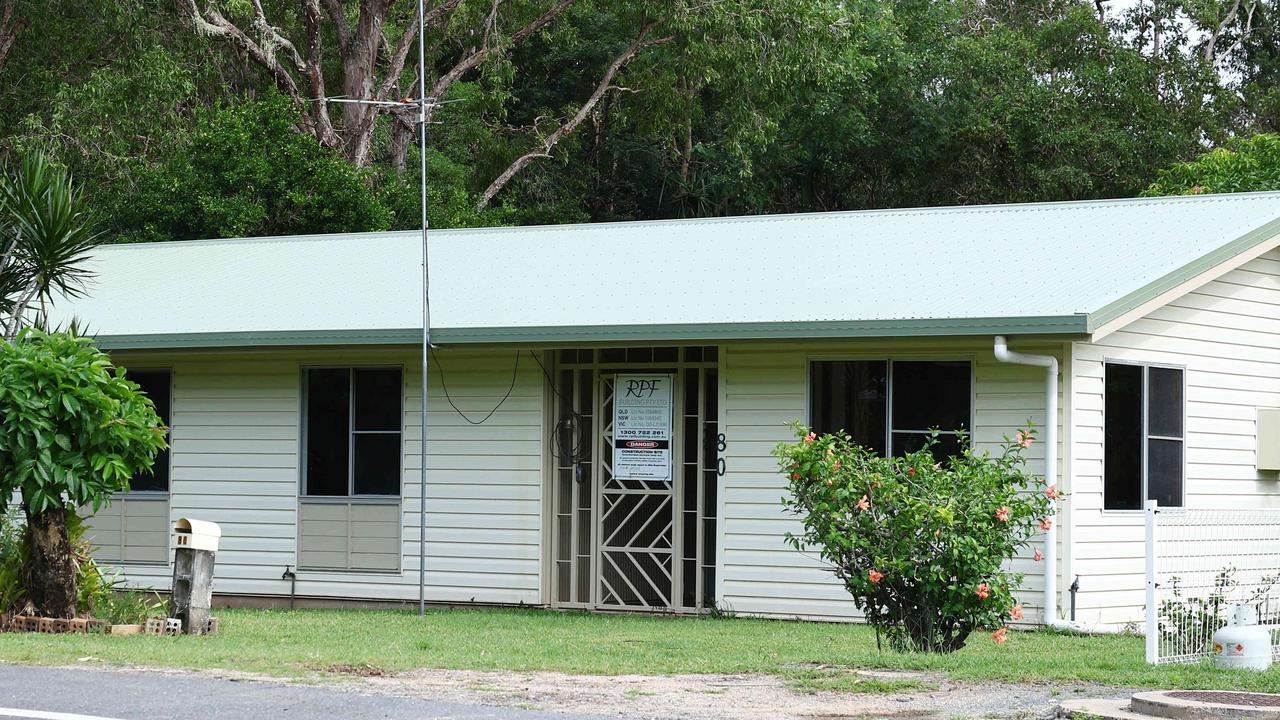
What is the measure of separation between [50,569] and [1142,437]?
9.06 m

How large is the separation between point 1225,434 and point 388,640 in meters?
8.06

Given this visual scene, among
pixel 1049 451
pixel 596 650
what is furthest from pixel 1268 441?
pixel 596 650

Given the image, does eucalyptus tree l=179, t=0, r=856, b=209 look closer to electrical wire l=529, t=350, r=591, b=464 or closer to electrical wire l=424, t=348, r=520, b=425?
electrical wire l=424, t=348, r=520, b=425

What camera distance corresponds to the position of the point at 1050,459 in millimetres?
14148

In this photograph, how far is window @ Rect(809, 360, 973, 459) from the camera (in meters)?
14.8

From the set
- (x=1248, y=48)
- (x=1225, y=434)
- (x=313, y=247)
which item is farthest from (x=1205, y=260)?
(x=1248, y=48)

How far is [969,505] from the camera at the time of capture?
10.9 m

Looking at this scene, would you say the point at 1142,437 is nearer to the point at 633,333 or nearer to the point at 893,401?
the point at 893,401

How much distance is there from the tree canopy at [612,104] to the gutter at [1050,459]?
17.2m

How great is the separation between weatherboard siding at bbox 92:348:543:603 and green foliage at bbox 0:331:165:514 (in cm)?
440

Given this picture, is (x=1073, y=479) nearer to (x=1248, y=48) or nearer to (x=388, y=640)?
(x=388, y=640)

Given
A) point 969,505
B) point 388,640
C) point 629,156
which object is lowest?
point 388,640

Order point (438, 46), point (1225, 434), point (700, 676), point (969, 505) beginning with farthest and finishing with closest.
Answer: point (438, 46), point (1225, 434), point (969, 505), point (700, 676)

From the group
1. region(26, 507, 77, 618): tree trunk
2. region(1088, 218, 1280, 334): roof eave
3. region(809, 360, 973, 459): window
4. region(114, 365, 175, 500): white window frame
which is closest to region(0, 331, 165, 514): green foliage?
region(26, 507, 77, 618): tree trunk
